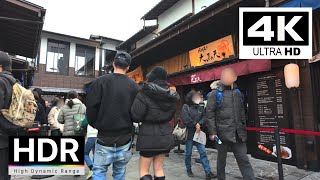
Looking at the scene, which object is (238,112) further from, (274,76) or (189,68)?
(189,68)

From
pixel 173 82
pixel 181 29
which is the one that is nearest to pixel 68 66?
pixel 173 82

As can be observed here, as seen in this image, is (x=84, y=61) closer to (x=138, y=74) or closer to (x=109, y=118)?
(x=138, y=74)

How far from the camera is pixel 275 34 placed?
13.9 ft

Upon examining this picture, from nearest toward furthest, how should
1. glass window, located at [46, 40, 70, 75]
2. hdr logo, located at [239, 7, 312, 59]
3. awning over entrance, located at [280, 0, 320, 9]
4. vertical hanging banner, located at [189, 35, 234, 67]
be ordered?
hdr logo, located at [239, 7, 312, 59]
awning over entrance, located at [280, 0, 320, 9]
vertical hanging banner, located at [189, 35, 234, 67]
glass window, located at [46, 40, 70, 75]

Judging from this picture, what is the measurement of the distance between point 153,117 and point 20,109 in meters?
1.73

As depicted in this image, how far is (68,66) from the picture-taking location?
23094 millimetres

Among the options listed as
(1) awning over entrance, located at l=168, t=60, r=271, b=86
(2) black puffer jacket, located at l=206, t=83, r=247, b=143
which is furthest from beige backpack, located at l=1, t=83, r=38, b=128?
(1) awning over entrance, located at l=168, t=60, r=271, b=86

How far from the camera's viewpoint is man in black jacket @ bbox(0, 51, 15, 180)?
3.21 m

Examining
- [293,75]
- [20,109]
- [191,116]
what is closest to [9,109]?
[20,109]

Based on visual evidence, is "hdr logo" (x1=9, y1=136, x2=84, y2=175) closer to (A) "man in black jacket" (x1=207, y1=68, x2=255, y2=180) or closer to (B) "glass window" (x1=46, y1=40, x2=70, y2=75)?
(A) "man in black jacket" (x1=207, y1=68, x2=255, y2=180)

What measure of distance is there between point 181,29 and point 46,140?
242 inches

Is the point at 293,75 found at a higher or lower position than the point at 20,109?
higher

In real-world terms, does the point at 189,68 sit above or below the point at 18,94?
above

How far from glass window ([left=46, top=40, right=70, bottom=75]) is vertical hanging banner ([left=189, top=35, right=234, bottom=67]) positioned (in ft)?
53.8
